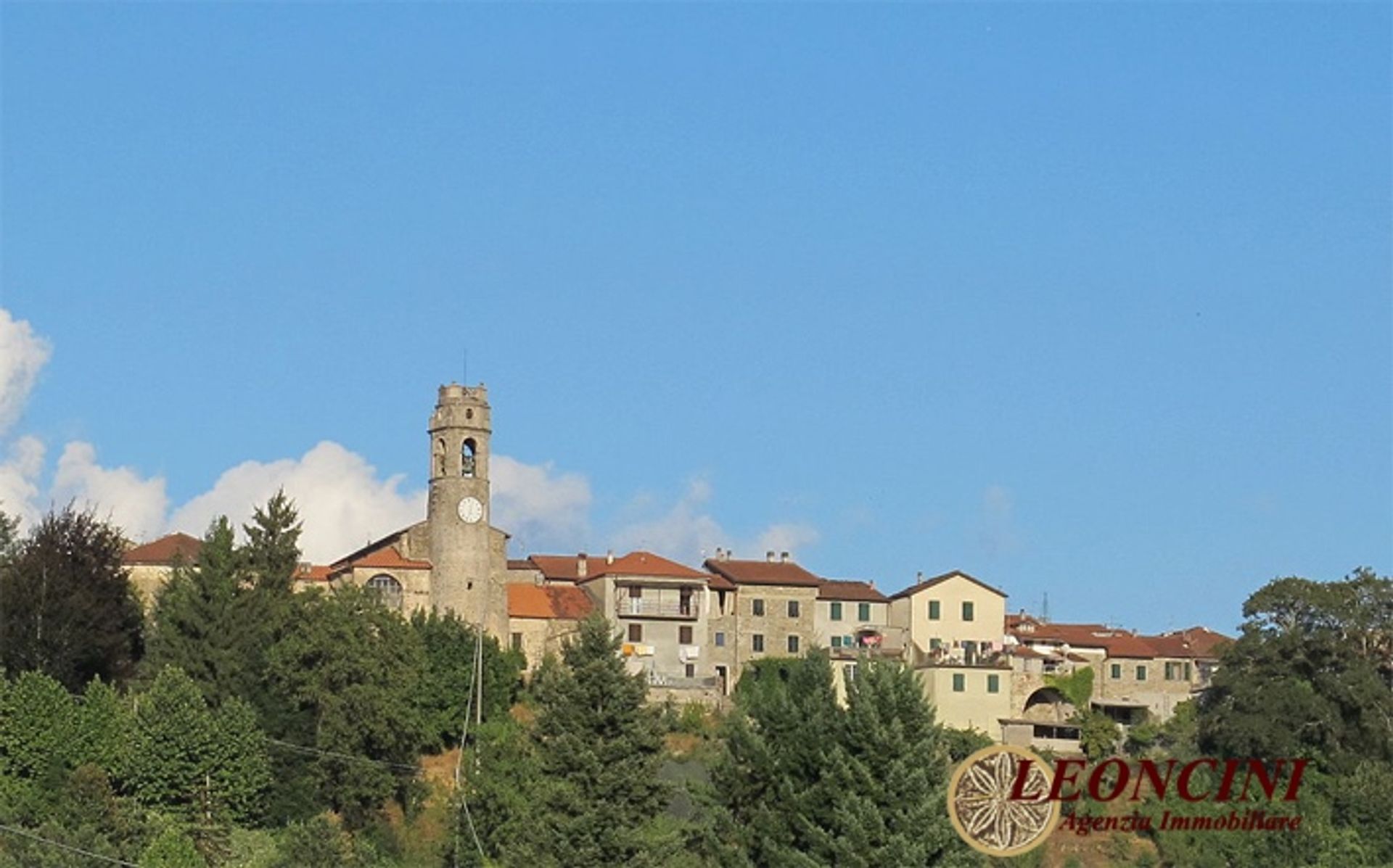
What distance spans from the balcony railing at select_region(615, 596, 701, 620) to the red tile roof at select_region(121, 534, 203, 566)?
14.2m

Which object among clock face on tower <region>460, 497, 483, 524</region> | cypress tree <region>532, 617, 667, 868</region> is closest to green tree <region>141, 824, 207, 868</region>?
cypress tree <region>532, 617, 667, 868</region>

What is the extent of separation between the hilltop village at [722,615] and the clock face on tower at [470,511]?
1.3 inches

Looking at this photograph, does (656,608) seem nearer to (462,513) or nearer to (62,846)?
(462,513)

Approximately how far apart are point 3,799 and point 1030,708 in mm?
36256

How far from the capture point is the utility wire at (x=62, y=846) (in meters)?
58.8

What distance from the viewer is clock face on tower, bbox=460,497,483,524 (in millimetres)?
83250

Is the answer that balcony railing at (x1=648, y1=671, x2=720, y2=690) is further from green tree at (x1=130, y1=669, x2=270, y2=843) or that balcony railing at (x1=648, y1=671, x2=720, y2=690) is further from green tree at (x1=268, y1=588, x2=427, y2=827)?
green tree at (x1=130, y1=669, x2=270, y2=843)

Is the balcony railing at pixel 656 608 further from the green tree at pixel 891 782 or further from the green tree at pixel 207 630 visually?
the green tree at pixel 891 782

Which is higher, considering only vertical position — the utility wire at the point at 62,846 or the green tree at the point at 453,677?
the green tree at the point at 453,677

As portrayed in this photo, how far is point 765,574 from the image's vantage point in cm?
8944

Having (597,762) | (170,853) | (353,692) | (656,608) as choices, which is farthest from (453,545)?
(597,762)

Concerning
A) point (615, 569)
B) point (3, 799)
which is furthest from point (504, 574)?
point (3, 799)

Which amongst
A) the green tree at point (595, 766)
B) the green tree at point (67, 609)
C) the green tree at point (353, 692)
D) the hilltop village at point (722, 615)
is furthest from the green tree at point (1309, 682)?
the green tree at point (67, 609)

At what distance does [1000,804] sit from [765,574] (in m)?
44.5
